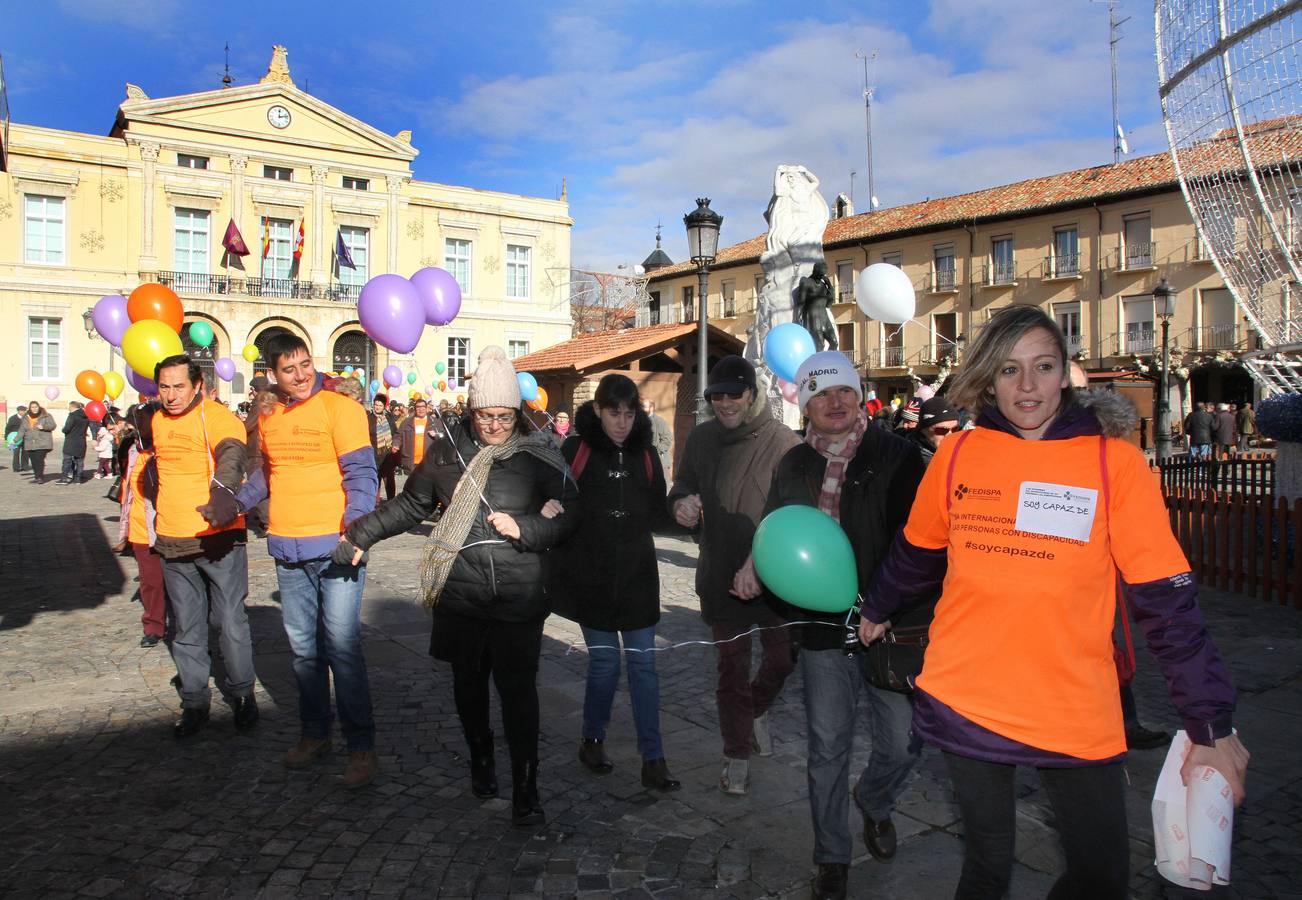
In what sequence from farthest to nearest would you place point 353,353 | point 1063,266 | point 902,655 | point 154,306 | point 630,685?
point 353,353
point 1063,266
point 154,306
point 630,685
point 902,655

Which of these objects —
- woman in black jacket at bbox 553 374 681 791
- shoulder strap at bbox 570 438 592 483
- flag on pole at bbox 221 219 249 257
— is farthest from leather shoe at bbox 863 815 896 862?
flag on pole at bbox 221 219 249 257

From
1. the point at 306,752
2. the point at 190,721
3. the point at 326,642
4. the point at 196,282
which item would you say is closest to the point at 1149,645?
the point at 326,642

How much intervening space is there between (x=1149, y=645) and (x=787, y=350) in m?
5.06

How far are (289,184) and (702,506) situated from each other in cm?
3698

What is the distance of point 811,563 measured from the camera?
2.77m

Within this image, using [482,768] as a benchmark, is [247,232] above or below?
above

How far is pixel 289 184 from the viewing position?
35812 millimetres

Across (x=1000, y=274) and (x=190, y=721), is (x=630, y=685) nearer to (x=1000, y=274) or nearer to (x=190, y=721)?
(x=190, y=721)

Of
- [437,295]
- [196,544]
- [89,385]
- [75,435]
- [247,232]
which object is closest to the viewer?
[196,544]

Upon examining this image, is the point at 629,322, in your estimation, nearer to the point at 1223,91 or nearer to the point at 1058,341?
the point at 1223,91

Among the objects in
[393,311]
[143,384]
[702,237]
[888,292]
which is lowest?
[143,384]

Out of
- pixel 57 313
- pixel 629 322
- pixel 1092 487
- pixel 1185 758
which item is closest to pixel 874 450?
pixel 1092 487

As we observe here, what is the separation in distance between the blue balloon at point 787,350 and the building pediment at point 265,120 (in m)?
34.9

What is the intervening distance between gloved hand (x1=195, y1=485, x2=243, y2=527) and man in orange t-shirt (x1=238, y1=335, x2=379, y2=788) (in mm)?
391
